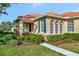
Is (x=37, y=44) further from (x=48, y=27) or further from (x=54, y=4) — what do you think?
(x=54, y=4)

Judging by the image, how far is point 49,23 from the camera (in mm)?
13695

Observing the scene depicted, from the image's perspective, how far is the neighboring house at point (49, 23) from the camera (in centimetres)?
1321

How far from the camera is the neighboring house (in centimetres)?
1321

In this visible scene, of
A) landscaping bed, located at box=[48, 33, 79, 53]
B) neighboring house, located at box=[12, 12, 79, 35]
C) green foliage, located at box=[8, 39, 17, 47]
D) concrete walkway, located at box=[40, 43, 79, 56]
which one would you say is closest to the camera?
concrete walkway, located at box=[40, 43, 79, 56]

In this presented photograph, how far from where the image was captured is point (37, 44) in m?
13.1

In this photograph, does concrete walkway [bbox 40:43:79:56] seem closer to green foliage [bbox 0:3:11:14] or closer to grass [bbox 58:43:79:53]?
grass [bbox 58:43:79:53]

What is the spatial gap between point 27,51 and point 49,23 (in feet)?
7.31

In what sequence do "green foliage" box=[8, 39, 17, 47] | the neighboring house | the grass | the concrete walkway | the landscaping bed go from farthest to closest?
the neighboring house, the landscaping bed, "green foliage" box=[8, 39, 17, 47], the grass, the concrete walkway

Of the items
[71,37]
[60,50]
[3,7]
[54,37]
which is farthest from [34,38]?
[3,7]

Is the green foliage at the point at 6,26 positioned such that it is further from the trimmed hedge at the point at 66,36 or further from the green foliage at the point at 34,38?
the trimmed hedge at the point at 66,36

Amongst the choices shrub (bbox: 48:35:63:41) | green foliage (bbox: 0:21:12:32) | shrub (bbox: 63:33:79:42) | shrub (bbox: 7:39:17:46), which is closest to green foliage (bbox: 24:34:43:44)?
shrub (bbox: 48:35:63:41)

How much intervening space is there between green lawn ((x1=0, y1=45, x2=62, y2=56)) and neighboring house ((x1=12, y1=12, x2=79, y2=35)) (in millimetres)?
1028

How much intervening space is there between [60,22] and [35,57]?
2.72 m

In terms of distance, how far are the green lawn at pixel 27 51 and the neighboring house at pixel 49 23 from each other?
1028 millimetres
